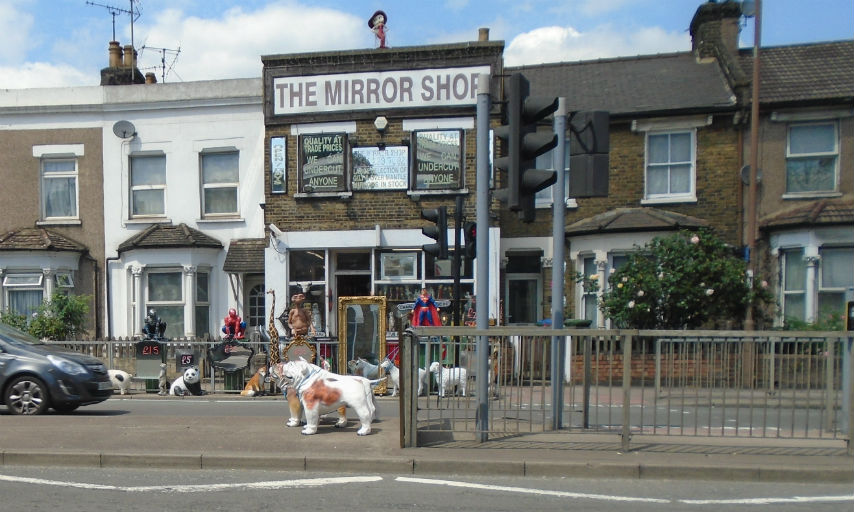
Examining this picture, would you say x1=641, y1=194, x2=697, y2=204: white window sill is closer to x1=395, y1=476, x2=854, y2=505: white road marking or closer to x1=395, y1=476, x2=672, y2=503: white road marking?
x1=395, y1=476, x2=854, y2=505: white road marking

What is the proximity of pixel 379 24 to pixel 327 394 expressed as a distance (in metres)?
12.1

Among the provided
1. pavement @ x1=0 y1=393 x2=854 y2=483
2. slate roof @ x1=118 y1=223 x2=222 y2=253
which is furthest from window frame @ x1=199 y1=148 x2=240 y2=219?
pavement @ x1=0 y1=393 x2=854 y2=483

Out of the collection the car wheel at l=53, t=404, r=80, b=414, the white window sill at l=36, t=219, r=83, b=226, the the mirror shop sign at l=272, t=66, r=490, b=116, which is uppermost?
the the mirror shop sign at l=272, t=66, r=490, b=116

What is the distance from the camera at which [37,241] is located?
1847cm

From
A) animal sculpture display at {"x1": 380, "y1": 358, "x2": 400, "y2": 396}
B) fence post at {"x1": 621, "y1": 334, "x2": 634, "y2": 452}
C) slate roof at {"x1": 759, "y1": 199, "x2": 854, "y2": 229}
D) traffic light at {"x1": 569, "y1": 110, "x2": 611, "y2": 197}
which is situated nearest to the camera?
fence post at {"x1": 621, "y1": 334, "x2": 634, "y2": 452}

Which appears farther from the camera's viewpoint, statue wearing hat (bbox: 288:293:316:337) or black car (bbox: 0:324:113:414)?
statue wearing hat (bbox: 288:293:316:337)

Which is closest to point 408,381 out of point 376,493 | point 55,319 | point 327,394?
point 327,394

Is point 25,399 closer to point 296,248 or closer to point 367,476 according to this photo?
point 367,476

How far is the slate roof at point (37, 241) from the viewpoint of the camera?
18.3 metres

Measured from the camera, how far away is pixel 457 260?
11875mm

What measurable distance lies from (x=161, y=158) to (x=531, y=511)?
15.7m

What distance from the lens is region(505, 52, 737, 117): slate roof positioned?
17156 millimetres

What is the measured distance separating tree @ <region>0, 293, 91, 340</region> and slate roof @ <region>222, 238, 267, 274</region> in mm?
3571

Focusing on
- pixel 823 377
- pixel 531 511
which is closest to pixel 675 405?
pixel 823 377
